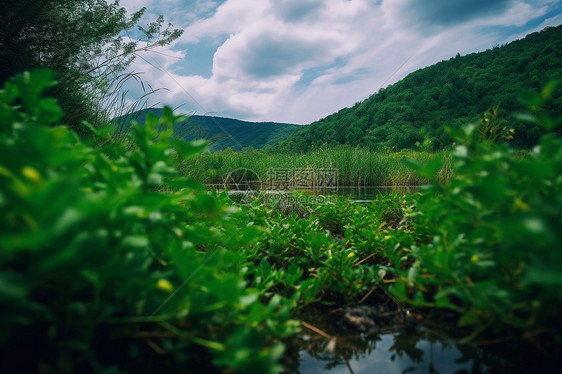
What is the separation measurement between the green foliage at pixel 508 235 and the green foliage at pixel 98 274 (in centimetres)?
51

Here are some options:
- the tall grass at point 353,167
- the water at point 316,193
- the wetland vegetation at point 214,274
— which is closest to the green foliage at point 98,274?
A: the wetland vegetation at point 214,274

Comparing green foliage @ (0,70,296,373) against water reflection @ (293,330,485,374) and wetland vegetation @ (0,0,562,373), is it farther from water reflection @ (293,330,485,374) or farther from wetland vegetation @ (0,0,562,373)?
water reflection @ (293,330,485,374)

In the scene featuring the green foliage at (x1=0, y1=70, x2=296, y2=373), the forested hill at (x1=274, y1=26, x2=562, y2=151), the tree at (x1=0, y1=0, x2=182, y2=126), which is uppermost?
the forested hill at (x1=274, y1=26, x2=562, y2=151)

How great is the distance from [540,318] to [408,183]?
31.5ft

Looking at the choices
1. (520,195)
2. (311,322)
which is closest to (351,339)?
(311,322)

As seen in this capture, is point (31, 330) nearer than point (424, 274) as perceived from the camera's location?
Yes

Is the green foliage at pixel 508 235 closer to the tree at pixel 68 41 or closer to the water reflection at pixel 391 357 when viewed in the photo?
the water reflection at pixel 391 357

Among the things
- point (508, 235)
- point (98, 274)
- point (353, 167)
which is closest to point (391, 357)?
point (508, 235)

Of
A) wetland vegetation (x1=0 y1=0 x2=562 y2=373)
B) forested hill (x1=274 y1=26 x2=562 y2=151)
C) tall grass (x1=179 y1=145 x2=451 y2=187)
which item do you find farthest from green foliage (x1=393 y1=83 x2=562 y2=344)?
forested hill (x1=274 y1=26 x2=562 y2=151)

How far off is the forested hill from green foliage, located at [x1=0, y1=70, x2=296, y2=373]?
79.3ft

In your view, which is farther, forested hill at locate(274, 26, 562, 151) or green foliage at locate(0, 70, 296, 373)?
forested hill at locate(274, 26, 562, 151)

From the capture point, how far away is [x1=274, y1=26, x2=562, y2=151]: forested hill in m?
27.0

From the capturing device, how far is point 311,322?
1274mm

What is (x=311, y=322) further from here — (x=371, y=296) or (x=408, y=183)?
(x=408, y=183)
